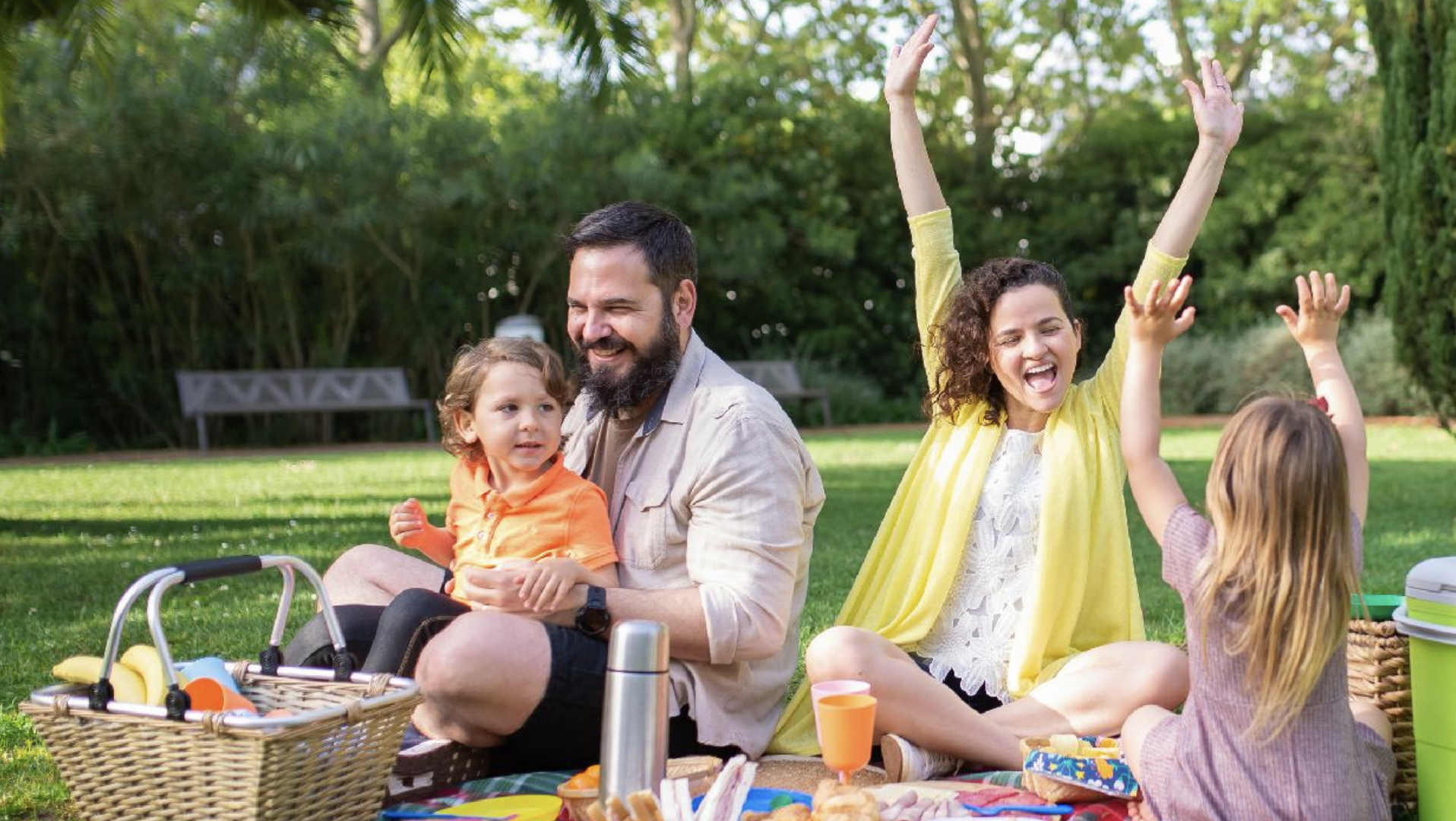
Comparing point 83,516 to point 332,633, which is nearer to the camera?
point 332,633

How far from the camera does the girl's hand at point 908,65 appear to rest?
3.78 m

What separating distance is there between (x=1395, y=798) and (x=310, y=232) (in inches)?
588

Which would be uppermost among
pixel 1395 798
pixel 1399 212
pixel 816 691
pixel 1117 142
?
pixel 1117 142

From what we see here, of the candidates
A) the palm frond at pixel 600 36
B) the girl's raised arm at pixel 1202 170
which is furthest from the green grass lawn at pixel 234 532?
the palm frond at pixel 600 36

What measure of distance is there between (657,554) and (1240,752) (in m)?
1.38

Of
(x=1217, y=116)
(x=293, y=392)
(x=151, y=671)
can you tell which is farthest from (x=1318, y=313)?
(x=293, y=392)

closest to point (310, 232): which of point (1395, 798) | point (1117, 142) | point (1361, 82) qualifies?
point (1117, 142)

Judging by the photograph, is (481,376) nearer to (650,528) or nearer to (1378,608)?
(650,528)

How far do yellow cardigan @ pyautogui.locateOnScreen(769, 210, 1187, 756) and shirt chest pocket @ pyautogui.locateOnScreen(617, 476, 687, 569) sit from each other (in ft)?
1.73

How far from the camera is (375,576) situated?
384cm

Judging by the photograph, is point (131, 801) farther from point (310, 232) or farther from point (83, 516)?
point (310, 232)

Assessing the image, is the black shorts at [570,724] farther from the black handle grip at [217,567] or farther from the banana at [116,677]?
the banana at [116,677]

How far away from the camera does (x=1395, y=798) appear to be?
325 centimetres

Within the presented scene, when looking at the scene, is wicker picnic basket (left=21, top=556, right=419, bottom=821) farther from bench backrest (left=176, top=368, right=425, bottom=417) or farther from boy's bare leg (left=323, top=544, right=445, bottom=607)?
bench backrest (left=176, top=368, right=425, bottom=417)
